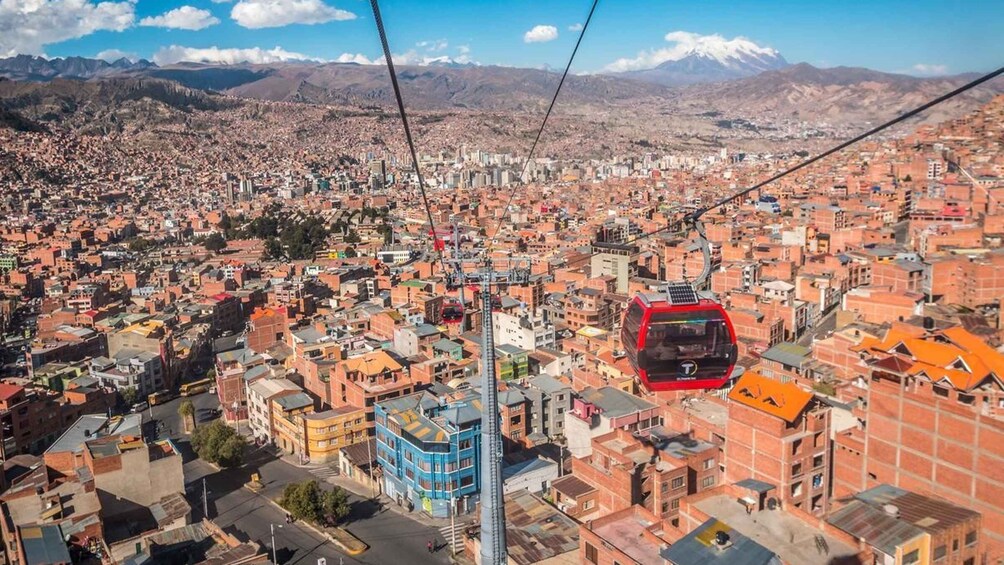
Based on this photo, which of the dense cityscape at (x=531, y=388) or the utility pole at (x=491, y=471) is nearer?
the utility pole at (x=491, y=471)

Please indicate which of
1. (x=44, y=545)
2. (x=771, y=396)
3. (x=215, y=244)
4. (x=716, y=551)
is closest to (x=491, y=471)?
(x=716, y=551)

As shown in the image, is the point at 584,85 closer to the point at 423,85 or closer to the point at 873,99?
the point at 423,85

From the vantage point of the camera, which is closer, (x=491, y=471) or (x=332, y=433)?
(x=491, y=471)

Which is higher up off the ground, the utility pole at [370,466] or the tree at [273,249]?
the tree at [273,249]

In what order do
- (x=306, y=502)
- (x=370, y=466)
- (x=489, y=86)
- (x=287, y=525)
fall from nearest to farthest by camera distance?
(x=306, y=502), (x=287, y=525), (x=370, y=466), (x=489, y=86)

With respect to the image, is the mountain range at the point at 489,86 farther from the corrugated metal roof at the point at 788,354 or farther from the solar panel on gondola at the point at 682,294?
the solar panel on gondola at the point at 682,294

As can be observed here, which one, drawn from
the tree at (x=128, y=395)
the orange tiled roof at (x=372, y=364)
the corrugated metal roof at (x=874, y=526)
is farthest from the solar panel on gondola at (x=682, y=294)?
the tree at (x=128, y=395)

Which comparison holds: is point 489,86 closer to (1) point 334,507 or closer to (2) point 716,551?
(1) point 334,507
